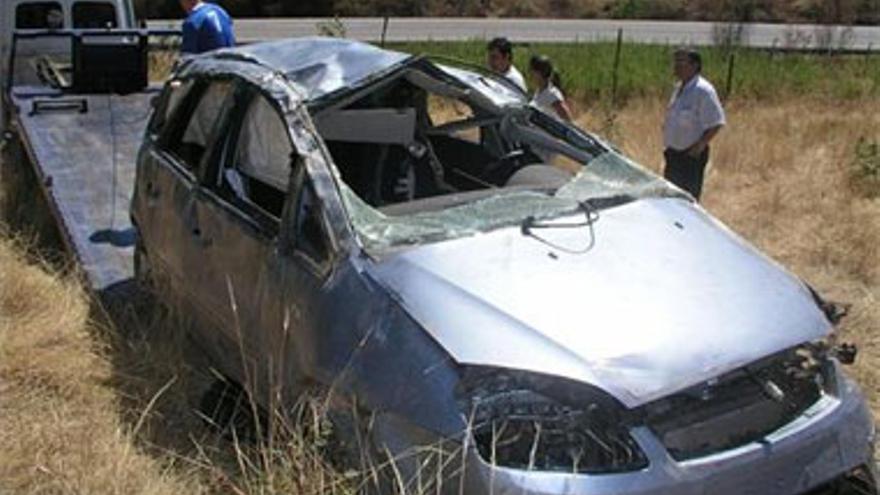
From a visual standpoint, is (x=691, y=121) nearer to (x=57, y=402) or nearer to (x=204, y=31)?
(x=204, y=31)

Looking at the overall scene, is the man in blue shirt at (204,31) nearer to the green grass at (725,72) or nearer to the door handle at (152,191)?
the door handle at (152,191)

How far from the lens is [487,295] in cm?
354

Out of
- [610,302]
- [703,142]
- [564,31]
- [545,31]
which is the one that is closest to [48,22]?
[703,142]

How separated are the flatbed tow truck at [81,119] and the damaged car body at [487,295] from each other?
5.97ft

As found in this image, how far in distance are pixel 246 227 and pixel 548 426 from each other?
1697 mm

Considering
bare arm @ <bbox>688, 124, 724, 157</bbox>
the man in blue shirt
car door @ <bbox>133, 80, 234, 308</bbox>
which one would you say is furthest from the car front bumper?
the man in blue shirt

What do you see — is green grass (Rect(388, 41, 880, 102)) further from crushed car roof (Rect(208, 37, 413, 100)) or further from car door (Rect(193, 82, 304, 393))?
car door (Rect(193, 82, 304, 393))

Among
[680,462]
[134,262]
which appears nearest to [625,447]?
[680,462]

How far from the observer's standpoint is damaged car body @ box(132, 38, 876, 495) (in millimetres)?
3236

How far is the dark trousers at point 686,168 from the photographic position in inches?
319

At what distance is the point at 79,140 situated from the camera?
27.5ft

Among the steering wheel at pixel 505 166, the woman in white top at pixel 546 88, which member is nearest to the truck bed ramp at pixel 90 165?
the steering wheel at pixel 505 166

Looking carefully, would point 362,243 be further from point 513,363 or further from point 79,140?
point 79,140

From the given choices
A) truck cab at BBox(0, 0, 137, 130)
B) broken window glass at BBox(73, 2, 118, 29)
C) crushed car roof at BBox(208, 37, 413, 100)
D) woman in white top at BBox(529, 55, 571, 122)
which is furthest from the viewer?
broken window glass at BBox(73, 2, 118, 29)
